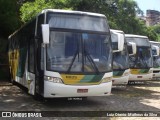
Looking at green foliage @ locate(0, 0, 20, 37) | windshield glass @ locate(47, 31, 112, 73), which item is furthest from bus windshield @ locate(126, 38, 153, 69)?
windshield glass @ locate(47, 31, 112, 73)

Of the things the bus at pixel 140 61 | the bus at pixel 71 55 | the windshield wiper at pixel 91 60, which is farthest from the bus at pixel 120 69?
the windshield wiper at pixel 91 60

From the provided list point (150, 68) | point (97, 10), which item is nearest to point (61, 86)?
point (150, 68)

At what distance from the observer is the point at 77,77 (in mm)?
11016

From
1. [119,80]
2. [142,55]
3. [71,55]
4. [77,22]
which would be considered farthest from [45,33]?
[142,55]

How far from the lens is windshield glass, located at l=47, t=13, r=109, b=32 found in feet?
37.5

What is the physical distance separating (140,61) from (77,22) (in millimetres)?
9573

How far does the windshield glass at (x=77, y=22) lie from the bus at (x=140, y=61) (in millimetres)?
8291

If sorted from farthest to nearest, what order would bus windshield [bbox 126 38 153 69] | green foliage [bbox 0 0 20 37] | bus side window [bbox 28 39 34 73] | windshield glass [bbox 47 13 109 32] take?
green foliage [bbox 0 0 20 37], bus windshield [bbox 126 38 153 69], bus side window [bbox 28 39 34 73], windshield glass [bbox 47 13 109 32]

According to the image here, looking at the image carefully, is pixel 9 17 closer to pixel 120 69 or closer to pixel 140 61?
pixel 140 61

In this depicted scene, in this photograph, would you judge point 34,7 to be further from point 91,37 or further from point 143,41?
point 91,37

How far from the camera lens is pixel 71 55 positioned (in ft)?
36.5

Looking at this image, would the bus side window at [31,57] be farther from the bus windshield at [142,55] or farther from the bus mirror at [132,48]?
the bus windshield at [142,55]

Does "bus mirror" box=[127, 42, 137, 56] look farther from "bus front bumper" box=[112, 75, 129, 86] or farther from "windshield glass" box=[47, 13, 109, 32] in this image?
"windshield glass" box=[47, 13, 109, 32]

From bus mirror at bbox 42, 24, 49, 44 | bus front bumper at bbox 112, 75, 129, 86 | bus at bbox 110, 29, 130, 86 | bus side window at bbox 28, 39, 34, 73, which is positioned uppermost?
bus mirror at bbox 42, 24, 49, 44
